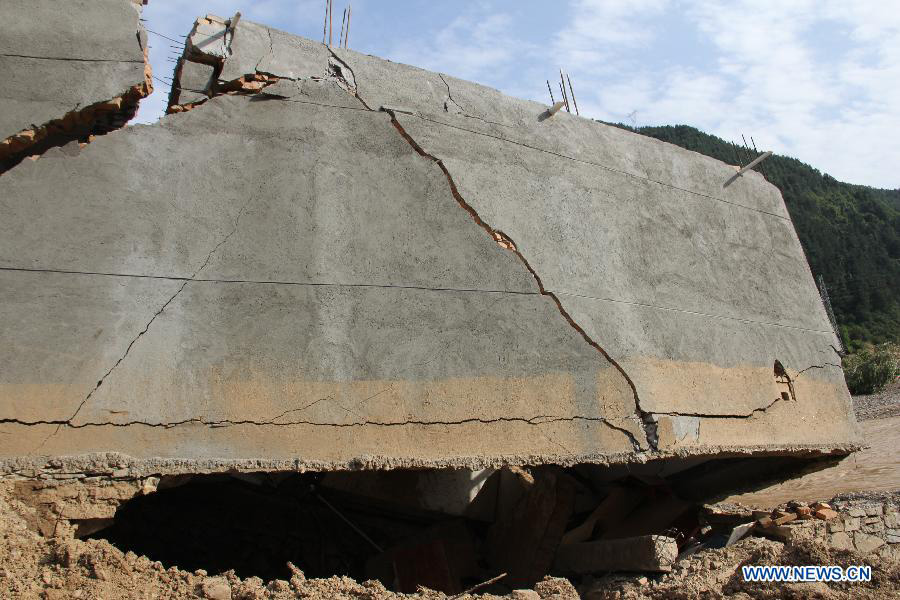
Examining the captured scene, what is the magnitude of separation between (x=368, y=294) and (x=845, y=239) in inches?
1928

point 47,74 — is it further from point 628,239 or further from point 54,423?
point 628,239

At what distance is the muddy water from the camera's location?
7656 mm

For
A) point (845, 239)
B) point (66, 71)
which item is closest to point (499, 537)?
point (66, 71)

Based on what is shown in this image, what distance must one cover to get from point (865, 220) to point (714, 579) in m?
53.1

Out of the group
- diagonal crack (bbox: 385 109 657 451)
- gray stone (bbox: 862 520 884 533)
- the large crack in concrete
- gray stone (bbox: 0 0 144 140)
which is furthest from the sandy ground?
gray stone (bbox: 0 0 144 140)

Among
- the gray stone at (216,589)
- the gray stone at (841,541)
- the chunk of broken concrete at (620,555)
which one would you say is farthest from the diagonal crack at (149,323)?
the gray stone at (841,541)

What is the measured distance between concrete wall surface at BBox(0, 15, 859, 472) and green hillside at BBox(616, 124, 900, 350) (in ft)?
115

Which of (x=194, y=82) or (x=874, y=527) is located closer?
(x=194, y=82)

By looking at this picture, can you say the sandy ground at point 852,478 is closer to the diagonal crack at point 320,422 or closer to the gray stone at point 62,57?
the diagonal crack at point 320,422

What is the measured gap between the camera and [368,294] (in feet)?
12.8

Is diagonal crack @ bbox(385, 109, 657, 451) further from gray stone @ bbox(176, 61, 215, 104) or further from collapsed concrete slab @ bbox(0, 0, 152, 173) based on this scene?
collapsed concrete slab @ bbox(0, 0, 152, 173)

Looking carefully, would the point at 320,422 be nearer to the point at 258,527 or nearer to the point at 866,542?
the point at 258,527

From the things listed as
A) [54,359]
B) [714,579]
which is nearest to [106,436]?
[54,359]

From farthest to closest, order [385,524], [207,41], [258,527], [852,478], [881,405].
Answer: [881,405], [852,478], [385,524], [258,527], [207,41]
